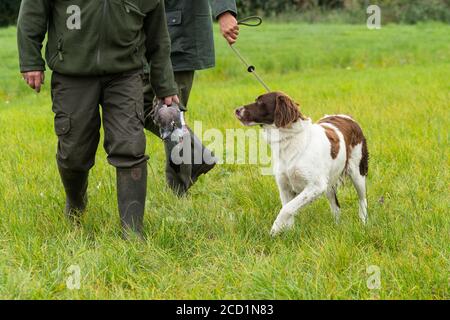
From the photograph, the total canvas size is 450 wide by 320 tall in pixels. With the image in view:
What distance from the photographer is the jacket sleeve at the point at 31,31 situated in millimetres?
4160

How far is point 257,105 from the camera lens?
15.3 feet

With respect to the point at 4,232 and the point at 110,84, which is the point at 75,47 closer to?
the point at 110,84

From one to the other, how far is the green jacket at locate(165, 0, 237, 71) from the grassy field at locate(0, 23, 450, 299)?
0.99m

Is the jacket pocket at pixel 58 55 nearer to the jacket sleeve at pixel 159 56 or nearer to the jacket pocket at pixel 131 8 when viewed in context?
the jacket pocket at pixel 131 8

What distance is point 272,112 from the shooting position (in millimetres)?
4621

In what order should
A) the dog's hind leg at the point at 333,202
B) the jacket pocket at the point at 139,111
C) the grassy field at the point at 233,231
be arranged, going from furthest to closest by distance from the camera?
the dog's hind leg at the point at 333,202
the jacket pocket at the point at 139,111
the grassy field at the point at 233,231

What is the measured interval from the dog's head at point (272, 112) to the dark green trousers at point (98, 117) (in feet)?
2.39

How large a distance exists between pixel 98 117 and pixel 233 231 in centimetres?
109

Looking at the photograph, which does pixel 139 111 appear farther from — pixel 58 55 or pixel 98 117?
pixel 58 55

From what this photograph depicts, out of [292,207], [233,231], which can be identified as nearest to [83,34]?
[233,231]

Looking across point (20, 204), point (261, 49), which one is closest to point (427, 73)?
point (261, 49)

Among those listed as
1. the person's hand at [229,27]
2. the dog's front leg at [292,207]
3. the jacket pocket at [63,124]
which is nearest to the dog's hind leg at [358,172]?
the dog's front leg at [292,207]

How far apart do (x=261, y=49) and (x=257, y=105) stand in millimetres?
11933

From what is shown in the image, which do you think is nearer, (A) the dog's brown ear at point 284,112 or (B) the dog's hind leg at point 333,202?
(A) the dog's brown ear at point 284,112
